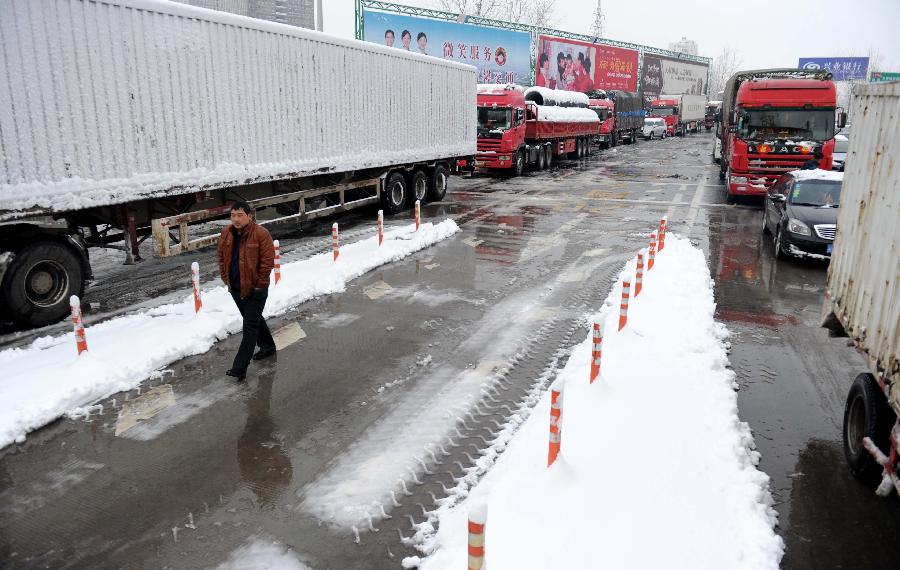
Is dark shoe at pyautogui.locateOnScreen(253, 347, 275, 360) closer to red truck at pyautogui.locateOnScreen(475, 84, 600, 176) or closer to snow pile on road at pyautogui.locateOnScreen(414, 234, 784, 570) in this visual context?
snow pile on road at pyautogui.locateOnScreen(414, 234, 784, 570)

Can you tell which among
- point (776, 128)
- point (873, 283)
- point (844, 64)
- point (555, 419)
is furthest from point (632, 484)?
point (844, 64)

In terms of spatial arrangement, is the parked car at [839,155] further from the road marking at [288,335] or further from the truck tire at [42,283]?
the truck tire at [42,283]

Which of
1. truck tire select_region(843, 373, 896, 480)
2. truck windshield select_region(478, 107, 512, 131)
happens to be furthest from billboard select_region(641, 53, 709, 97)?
truck tire select_region(843, 373, 896, 480)

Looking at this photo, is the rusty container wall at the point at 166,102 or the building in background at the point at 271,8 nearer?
the rusty container wall at the point at 166,102

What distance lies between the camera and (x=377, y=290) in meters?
11.0

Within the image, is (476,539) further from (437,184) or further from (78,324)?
(437,184)

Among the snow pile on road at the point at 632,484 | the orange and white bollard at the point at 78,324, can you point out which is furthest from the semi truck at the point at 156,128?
the snow pile on road at the point at 632,484

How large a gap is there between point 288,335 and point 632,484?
5142 mm

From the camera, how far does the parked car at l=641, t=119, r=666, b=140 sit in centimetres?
6291

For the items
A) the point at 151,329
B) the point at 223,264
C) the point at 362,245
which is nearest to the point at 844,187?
the point at 223,264

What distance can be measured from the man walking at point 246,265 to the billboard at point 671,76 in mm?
68067

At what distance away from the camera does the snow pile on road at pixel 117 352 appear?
253 inches

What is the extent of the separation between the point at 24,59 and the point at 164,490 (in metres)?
6.43

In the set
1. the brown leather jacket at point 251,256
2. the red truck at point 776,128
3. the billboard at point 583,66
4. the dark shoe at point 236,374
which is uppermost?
the billboard at point 583,66
